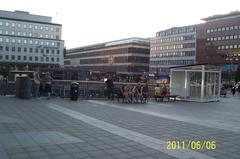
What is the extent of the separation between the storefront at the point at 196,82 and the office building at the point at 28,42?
275 ft

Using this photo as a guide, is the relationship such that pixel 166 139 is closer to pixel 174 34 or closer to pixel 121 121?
pixel 121 121

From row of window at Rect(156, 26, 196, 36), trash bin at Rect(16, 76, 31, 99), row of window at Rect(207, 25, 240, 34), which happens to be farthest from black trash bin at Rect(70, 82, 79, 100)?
row of window at Rect(156, 26, 196, 36)

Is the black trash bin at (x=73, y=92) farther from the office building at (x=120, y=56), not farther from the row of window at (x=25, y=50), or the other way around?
the office building at (x=120, y=56)

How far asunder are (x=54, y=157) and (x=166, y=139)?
3.63 meters

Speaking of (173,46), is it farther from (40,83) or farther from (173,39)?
(40,83)

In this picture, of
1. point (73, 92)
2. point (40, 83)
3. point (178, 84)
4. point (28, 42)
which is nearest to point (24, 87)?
point (40, 83)

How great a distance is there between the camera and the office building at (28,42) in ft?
350

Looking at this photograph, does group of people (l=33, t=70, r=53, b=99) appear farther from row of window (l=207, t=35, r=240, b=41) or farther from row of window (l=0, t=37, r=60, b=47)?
row of window (l=0, t=37, r=60, b=47)

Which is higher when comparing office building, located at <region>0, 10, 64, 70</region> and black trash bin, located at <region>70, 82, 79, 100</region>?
office building, located at <region>0, 10, 64, 70</region>

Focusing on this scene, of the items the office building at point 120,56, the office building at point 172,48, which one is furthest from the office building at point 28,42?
the office building at point 172,48

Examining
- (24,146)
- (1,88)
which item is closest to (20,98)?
(1,88)
